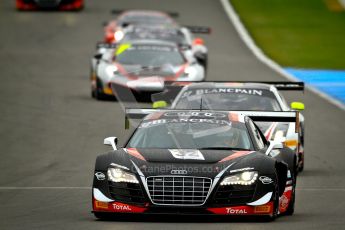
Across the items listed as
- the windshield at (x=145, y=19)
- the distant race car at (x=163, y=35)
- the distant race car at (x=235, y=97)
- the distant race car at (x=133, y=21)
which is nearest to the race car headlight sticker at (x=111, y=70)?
the distant race car at (x=163, y=35)

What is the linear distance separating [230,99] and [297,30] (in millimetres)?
25773

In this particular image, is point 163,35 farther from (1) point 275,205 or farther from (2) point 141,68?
(1) point 275,205

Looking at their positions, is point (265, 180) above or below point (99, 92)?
above

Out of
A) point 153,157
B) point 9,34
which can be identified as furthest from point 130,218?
point 9,34

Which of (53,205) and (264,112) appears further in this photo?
(264,112)

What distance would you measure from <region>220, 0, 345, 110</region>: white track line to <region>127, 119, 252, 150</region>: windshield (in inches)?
504

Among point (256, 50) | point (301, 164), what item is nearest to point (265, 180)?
point (301, 164)

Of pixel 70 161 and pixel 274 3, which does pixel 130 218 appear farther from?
pixel 274 3

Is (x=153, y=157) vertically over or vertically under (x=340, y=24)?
over

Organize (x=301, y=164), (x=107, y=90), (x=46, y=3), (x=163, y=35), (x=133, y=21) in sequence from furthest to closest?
(x=46, y=3) → (x=133, y=21) → (x=163, y=35) → (x=107, y=90) → (x=301, y=164)

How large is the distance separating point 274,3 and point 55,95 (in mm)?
24058

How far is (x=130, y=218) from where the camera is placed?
1293 cm

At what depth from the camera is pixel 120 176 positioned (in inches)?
495

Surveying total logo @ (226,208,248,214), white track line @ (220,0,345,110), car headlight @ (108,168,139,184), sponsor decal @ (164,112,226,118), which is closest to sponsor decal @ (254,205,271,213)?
total logo @ (226,208,248,214)
